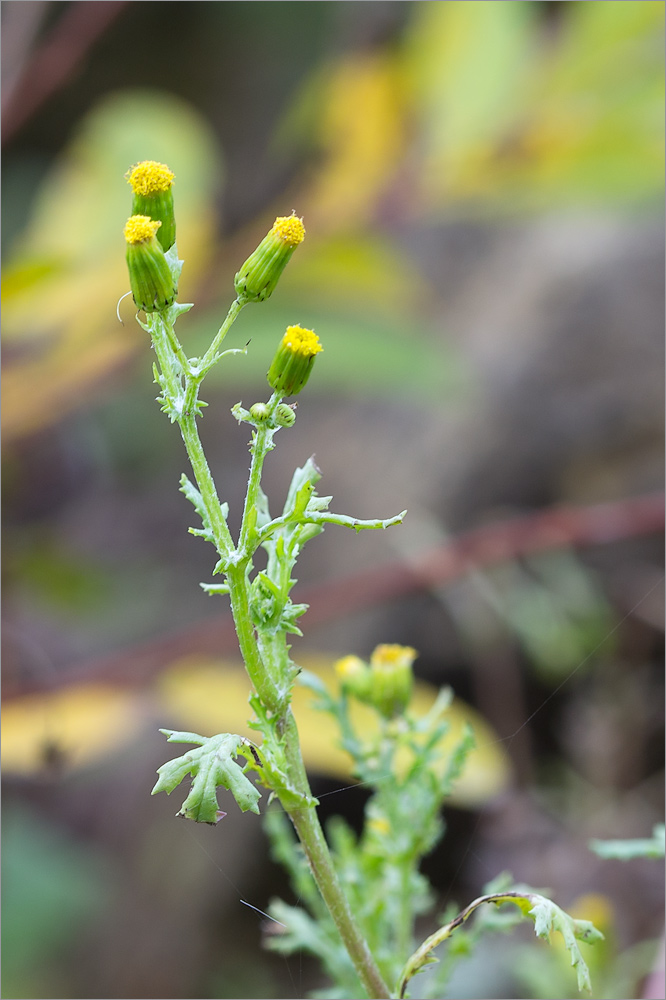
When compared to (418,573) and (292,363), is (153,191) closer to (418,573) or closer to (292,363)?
(292,363)

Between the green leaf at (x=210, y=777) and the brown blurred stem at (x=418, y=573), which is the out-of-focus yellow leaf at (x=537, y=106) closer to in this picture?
the brown blurred stem at (x=418, y=573)

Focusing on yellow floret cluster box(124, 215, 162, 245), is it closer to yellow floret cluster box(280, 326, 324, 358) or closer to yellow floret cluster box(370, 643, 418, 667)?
yellow floret cluster box(280, 326, 324, 358)

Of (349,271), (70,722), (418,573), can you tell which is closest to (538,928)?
(418,573)

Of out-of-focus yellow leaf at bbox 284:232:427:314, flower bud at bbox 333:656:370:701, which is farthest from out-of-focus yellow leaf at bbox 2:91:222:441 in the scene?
flower bud at bbox 333:656:370:701

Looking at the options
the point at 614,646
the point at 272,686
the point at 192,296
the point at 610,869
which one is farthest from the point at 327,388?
the point at 272,686

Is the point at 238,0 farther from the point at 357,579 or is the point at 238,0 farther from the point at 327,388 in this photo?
the point at 357,579

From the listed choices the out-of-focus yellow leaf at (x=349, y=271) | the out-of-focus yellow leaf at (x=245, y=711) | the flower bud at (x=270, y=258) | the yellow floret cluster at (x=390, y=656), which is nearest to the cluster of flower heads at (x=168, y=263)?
the flower bud at (x=270, y=258)
